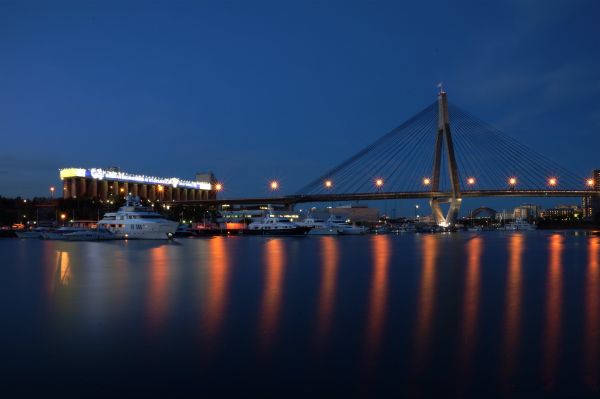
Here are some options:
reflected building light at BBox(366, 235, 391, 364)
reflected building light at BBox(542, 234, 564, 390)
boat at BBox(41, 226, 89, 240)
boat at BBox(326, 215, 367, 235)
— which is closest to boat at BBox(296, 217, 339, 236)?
boat at BBox(326, 215, 367, 235)

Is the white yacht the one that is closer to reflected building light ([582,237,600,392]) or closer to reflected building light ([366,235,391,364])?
reflected building light ([366,235,391,364])

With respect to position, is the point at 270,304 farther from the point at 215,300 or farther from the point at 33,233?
the point at 33,233

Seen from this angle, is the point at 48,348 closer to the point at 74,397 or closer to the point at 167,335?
the point at 167,335

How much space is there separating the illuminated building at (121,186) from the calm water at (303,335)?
268 ft

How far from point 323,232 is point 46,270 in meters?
43.9

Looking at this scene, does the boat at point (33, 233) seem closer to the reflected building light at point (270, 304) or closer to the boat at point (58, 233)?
the boat at point (58, 233)

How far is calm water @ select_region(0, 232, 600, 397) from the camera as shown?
21.4 ft

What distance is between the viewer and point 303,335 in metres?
8.91

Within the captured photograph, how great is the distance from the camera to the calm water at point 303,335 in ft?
21.4

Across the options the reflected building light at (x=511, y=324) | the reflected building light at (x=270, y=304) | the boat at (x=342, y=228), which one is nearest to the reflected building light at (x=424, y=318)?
the reflected building light at (x=511, y=324)

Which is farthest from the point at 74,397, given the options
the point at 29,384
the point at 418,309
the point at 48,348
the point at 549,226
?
the point at 549,226

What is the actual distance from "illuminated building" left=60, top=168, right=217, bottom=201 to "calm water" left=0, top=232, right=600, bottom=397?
268 ft

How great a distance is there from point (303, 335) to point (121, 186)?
104651 millimetres

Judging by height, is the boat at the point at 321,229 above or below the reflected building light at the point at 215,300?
above
